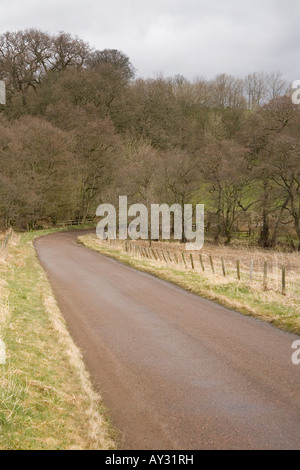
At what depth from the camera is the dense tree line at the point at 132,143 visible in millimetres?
42500

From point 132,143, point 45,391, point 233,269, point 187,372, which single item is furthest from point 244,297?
point 132,143

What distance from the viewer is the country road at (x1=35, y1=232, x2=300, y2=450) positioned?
5.31m

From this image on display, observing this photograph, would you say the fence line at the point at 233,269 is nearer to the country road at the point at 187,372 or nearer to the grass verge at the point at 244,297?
the grass verge at the point at 244,297

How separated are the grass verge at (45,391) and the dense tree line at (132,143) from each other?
32712 millimetres

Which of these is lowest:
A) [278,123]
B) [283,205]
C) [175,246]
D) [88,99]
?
[175,246]

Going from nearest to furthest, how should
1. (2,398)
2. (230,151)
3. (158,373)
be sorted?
1. (2,398)
2. (158,373)
3. (230,151)

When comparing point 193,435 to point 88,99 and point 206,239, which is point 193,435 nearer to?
point 206,239

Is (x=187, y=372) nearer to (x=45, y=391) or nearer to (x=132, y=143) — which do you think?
(x=45, y=391)

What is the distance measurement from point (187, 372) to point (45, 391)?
265cm

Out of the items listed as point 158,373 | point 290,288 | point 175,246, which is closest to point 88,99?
point 175,246

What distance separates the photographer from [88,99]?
2530 inches

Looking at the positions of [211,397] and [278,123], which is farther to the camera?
[278,123]

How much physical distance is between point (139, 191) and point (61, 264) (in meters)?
21.4

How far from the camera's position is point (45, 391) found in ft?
20.3
